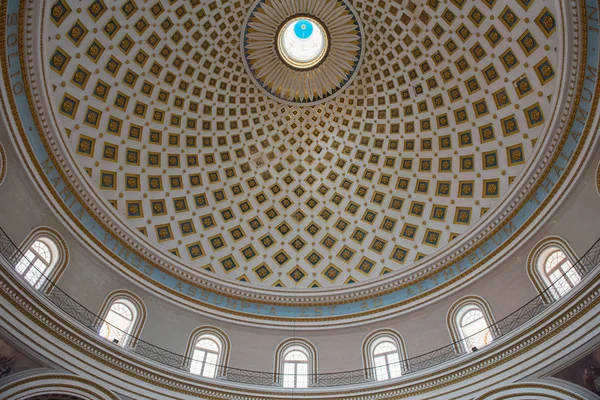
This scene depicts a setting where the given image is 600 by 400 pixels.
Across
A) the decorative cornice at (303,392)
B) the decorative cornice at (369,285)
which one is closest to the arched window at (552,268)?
the decorative cornice at (369,285)

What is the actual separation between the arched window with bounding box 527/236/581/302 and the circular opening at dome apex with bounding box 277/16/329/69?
15094mm

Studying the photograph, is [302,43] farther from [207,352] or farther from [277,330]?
[207,352]

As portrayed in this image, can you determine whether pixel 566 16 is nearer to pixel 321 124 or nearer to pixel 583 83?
pixel 583 83

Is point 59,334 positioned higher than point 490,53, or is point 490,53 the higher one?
point 490,53

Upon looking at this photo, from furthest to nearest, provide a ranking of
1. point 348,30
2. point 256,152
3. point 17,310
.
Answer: point 256,152 < point 348,30 < point 17,310

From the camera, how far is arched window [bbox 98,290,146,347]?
62.0 ft

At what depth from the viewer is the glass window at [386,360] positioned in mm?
20031

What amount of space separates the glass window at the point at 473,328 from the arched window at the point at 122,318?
43.5 ft

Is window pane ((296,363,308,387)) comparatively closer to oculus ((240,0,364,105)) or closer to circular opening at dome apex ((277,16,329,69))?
oculus ((240,0,364,105))

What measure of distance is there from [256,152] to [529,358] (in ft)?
56.3

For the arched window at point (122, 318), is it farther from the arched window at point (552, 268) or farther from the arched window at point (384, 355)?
the arched window at point (552, 268)

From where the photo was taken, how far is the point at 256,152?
27.6 meters

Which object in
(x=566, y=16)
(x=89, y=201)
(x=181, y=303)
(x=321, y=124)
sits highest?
(x=321, y=124)

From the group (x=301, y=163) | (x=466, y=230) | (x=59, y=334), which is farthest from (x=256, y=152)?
(x=59, y=334)
